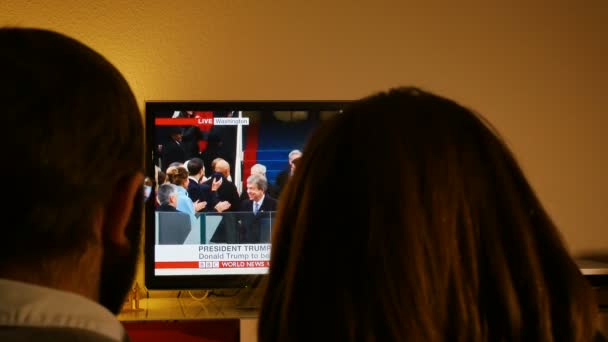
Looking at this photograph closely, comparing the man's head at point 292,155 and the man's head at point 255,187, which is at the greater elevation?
the man's head at point 292,155

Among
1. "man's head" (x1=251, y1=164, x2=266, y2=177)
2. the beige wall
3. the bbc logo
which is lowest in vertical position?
the bbc logo

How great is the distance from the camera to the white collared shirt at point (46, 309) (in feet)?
1.99

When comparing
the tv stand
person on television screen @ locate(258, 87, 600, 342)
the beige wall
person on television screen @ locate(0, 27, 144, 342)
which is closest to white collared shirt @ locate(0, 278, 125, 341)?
person on television screen @ locate(0, 27, 144, 342)

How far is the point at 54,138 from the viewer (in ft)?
2.08

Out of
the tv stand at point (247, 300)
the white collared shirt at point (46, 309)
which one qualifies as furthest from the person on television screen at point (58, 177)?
the tv stand at point (247, 300)

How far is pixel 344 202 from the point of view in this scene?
813 millimetres

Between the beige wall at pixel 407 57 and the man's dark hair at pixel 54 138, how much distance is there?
1.82m

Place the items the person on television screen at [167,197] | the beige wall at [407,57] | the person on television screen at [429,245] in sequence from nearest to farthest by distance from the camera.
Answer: the person on television screen at [429,245] → the person on television screen at [167,197] → the beige wall at [407,57]

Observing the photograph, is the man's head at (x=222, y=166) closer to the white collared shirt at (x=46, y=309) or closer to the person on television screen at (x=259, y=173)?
the person on television screen at (x=259, y=173)

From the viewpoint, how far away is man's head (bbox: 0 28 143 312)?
63 centimetres

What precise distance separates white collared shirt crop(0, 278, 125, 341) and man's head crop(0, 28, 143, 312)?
25mm

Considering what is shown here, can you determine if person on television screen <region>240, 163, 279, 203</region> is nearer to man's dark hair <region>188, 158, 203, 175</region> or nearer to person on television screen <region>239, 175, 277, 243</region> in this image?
person on television screen <region>239, 175, 277, 243</region>

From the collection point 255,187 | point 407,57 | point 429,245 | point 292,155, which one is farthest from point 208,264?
point 429,245

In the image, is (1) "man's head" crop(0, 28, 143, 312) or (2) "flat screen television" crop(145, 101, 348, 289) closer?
(1) "man's head" crop(0, 28, 143, 312)
